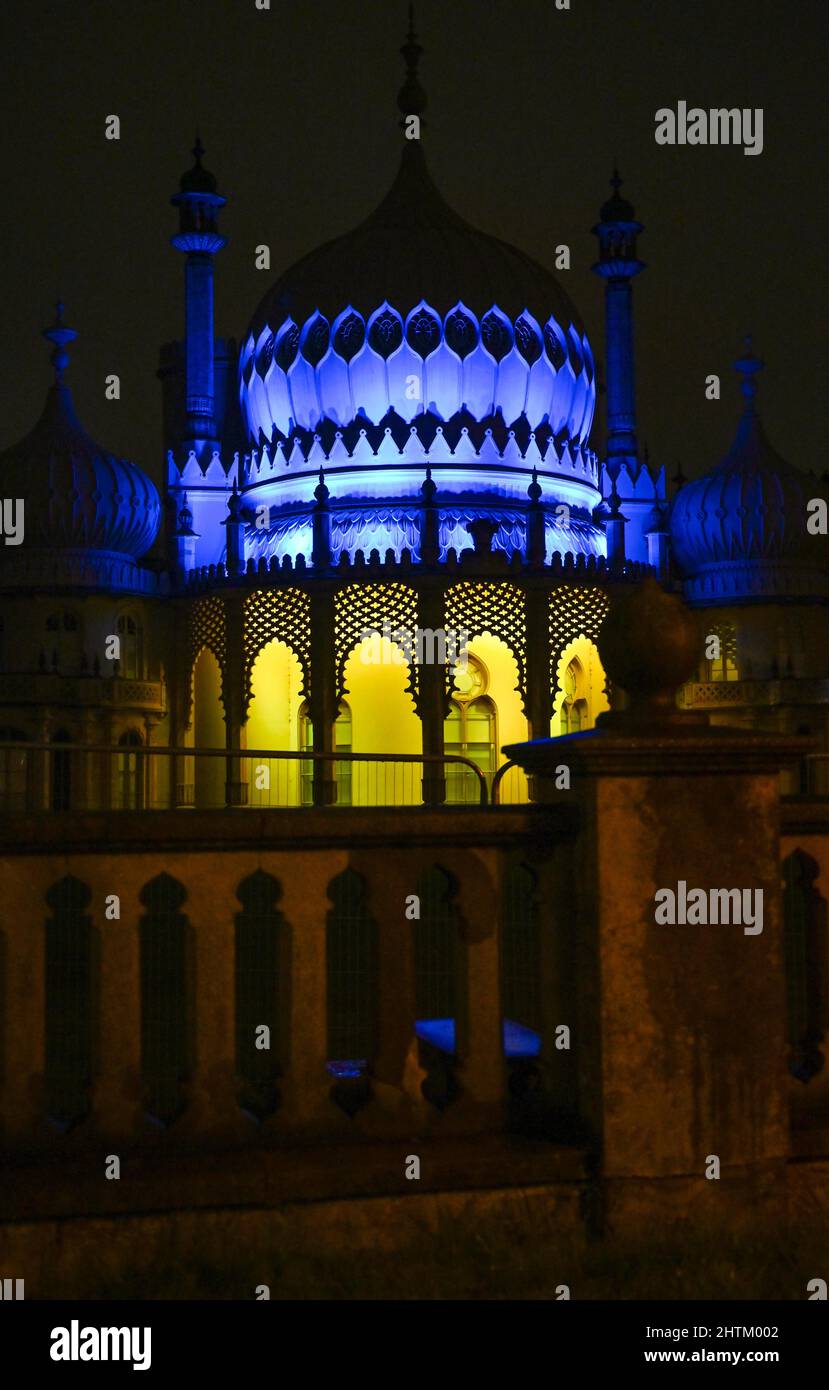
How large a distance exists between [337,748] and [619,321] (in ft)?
32.3

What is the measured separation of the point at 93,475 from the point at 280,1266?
926 inches

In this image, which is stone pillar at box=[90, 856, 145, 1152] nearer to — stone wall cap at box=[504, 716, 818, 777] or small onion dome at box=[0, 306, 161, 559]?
stone wall cap at box=[504, 716, 818, 777]

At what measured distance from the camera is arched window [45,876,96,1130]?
147 inches

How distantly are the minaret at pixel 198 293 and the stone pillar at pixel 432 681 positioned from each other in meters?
Result: 6.74

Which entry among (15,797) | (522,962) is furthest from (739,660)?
(522,962)

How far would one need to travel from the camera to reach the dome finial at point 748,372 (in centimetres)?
2797

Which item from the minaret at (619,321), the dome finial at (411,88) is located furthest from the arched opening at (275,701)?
the dome finial at (411,88)

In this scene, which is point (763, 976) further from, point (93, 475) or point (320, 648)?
point (93, 475)

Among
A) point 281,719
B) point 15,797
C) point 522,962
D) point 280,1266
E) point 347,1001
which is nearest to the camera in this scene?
point 280,1266

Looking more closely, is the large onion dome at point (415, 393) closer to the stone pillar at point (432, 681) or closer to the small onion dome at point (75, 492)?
the stone pillar at point (432, 681)

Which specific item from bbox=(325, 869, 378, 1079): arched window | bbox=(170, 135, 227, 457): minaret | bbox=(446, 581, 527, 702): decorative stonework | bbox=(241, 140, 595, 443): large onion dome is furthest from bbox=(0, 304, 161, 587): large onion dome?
bbox=(325, 869, 378, 1079): arched window

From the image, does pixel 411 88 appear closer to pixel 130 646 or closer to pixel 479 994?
pixel 130 646

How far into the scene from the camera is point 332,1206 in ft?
10.8

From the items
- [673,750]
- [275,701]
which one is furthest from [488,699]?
[673,750]
